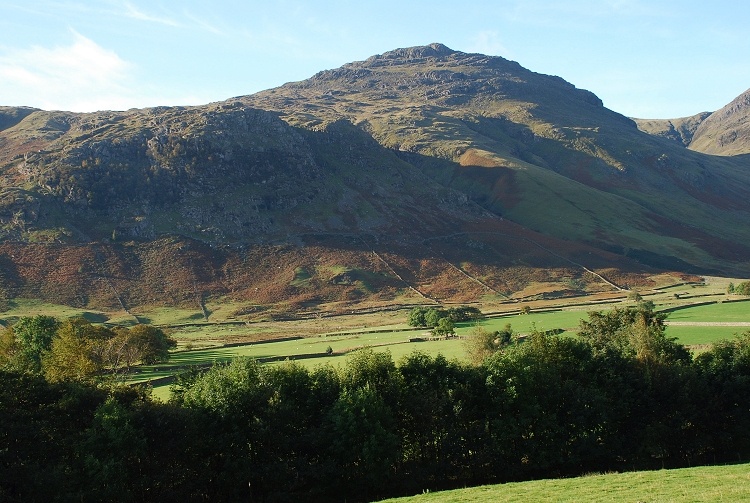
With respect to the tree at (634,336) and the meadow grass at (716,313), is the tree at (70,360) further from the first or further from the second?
the meadow grass at (716,313)

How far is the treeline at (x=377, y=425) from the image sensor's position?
3528cm

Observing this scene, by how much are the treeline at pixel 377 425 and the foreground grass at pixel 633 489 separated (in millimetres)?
7531

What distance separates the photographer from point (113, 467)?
33812 millimetres

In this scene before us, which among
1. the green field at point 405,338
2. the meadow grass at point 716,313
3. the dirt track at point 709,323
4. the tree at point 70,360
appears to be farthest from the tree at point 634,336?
the tree at point 70,360

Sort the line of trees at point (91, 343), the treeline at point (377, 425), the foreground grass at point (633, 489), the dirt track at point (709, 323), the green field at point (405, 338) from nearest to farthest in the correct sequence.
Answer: the foreground grass at point (633, 489)
the treeline at point (377, 425)
the line of trees at point (91, 343)
the green field at point (405, 338)
the dirt track at point (709, 323)

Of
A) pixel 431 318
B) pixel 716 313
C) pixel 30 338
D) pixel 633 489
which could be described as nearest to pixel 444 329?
pixel 431 318

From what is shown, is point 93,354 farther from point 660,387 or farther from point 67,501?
point 660,387

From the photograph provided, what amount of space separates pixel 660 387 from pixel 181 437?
3612cm

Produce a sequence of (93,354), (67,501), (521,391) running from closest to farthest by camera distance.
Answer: (67,501)
(521,391)
(93,354)

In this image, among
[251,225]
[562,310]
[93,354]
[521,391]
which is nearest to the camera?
[521,391]

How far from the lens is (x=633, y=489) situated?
2894cm

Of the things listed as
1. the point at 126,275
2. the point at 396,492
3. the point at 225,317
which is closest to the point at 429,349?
the point at 396,492

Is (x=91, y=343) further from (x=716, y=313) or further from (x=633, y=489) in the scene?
(x=716, y=313)

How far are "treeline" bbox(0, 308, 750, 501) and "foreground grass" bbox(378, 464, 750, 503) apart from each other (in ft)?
24.7
